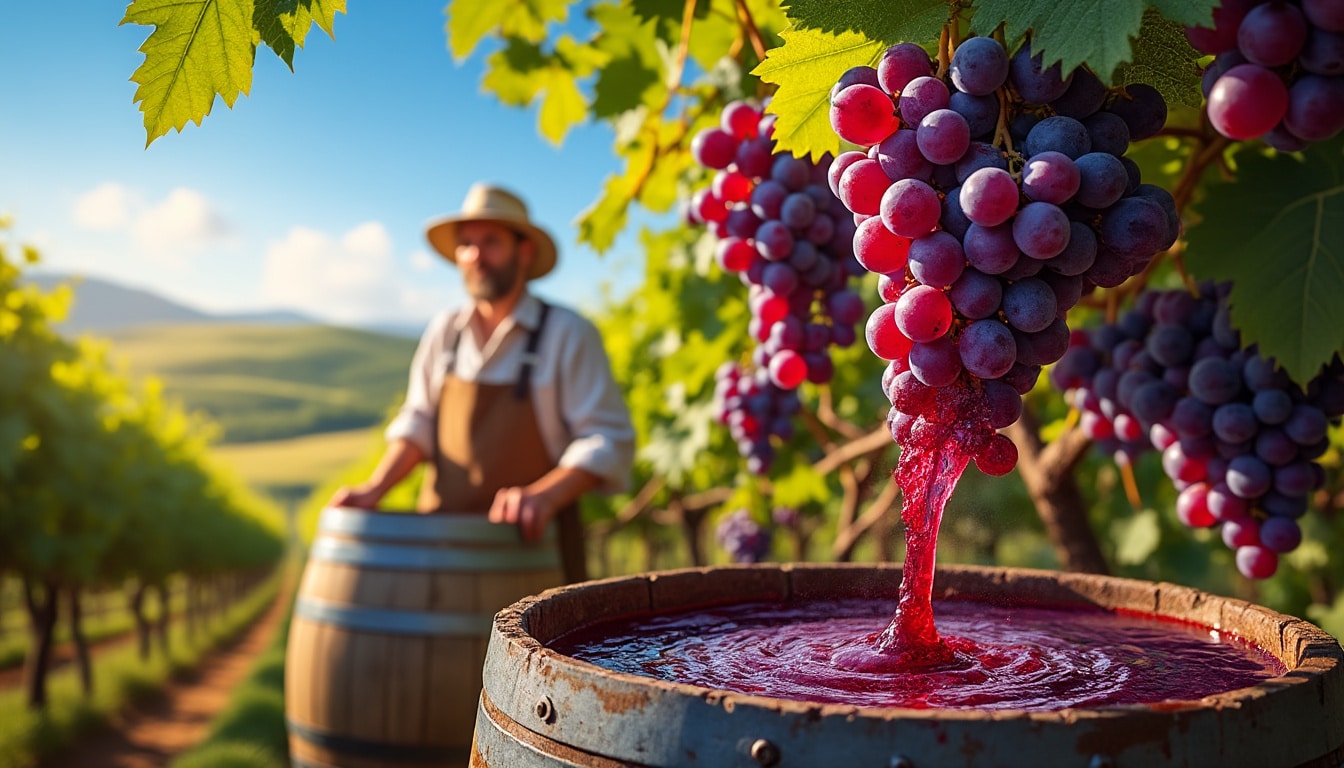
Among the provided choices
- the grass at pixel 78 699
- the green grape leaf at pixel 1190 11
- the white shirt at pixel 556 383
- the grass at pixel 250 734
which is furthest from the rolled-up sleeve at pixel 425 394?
the grass at pixel 78 699

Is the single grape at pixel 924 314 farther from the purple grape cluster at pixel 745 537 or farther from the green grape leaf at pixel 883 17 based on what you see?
the purple grape cluster at pixel 745 537

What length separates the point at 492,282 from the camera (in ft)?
12.9

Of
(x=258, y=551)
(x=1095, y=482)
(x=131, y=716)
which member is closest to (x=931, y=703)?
(x=1095, y=482)

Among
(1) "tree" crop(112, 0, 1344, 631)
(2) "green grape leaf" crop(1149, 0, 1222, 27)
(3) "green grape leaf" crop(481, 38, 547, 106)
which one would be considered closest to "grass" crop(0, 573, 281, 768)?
(1) "tree" crop(112, 0, 1344, 631)

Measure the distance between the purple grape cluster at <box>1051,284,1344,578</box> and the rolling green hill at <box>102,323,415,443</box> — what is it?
131103mm

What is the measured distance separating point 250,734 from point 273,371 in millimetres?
143815

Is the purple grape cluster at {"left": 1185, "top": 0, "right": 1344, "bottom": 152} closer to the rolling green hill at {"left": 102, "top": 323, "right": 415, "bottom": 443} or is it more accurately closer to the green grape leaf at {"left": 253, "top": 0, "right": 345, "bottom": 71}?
the green grape leaf at {"left": 253, "top": 0, "right": 345, "bottom": 71}

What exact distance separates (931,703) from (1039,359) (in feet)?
1.13

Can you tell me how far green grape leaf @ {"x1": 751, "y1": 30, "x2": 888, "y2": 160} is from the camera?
45.3 inches

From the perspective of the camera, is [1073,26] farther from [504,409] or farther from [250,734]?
[250,734]

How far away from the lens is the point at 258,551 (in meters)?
36.1

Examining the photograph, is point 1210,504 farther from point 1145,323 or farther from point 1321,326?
point 1321,326

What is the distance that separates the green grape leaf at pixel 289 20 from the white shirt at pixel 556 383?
7.88 ft

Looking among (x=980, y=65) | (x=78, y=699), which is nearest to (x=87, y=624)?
(x=78, y=699)
